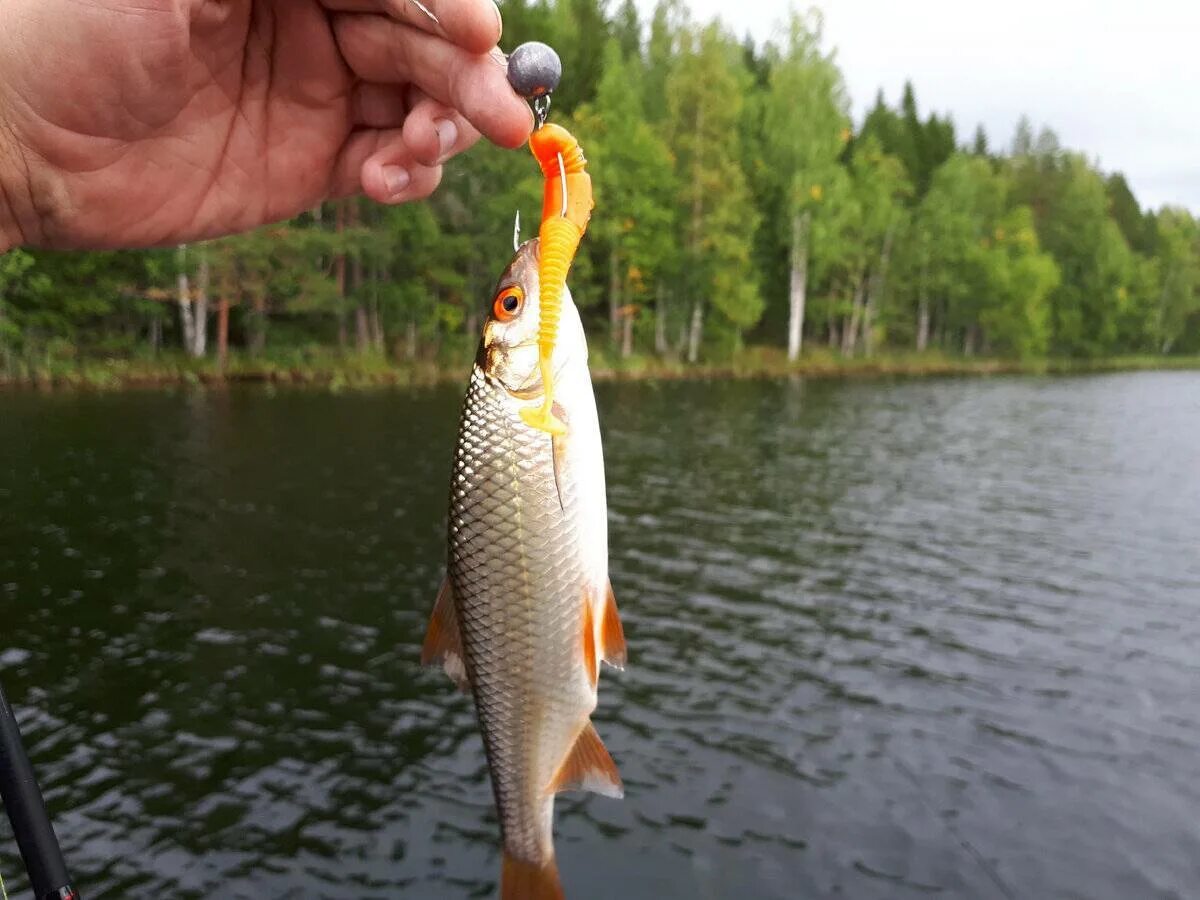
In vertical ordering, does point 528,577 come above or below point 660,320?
below

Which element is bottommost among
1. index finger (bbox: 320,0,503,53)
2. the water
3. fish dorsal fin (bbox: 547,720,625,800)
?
the water

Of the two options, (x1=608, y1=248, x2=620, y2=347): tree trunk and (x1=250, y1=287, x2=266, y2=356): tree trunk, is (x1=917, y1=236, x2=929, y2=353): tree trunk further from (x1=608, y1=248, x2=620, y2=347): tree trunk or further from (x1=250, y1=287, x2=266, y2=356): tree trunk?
(x1=250, y1=287, x2=266, y2=356): tree trunk

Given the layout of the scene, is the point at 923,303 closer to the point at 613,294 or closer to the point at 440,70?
the point at 613,294

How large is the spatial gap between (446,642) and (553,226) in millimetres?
1317

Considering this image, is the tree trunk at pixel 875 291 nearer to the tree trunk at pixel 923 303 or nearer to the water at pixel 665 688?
the tree trunk at pixel 923 303

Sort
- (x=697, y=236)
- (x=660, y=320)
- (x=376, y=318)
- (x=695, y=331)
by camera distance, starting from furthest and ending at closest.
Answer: (x=695, y=331) < (x=660, y=320) < (x=697, y=236) < (x=376, y=318)

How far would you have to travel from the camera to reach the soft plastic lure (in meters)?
2.31

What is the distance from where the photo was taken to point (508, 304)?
2477 millimetres

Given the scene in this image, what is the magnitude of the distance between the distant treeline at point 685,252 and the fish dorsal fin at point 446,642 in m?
22.2

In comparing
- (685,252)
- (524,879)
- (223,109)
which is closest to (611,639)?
(524,879)

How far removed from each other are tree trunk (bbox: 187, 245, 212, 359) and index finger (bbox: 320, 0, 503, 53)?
3776cm

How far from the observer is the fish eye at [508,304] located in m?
2.46

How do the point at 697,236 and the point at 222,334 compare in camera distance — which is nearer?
the point at 222,334

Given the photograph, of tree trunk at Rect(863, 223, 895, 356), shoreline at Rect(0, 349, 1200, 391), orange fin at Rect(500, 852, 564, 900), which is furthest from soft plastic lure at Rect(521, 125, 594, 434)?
tree trunk at Rect(863, 223, 895, 356)
